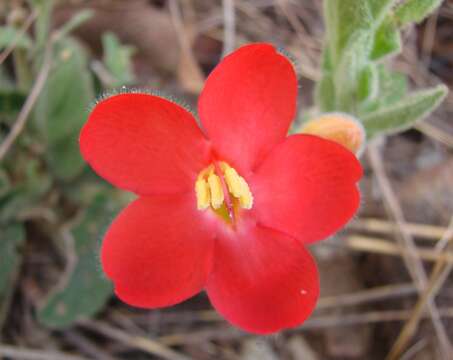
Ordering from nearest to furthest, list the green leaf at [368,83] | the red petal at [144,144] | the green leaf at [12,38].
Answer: the red petal at [144,144] < the green leaf at [368,83] < the green leaf at [12,38]

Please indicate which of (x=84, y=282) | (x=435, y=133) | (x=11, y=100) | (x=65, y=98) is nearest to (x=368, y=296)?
(x=435, y=133)

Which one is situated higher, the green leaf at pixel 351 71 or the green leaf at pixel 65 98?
the green leaf at pixel 351 71

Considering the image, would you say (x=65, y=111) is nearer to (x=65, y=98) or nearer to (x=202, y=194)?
(x=65, y=98)

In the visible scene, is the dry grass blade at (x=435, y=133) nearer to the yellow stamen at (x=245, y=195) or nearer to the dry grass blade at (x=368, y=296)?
the dry grass blade at (x=368, y=296)

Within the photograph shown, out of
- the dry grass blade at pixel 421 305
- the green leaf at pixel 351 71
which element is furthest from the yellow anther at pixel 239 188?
the dry grass blade at pixel 421 305

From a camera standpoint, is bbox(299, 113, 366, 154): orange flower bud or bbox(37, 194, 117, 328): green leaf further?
bbox(37, 194, 117, 328): green leaf

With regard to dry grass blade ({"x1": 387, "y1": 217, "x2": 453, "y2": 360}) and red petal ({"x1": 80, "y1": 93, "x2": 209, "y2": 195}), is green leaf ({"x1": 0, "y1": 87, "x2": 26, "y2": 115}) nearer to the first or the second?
red petal ({"x1": 80, "y1": 93, "x2": 209, "y2": 195})

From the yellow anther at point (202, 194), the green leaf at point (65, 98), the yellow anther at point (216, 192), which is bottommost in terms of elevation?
the green leaf at point (65, 98)

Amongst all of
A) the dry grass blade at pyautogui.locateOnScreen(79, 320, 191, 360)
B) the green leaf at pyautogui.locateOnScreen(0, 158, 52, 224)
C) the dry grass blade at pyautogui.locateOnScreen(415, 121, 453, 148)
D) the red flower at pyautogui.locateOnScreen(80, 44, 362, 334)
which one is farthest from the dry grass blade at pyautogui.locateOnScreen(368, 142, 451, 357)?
the green leaf at pyautogui.locateOnScreen(0, 158, 52, 224)

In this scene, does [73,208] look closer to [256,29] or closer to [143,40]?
[143,40]
